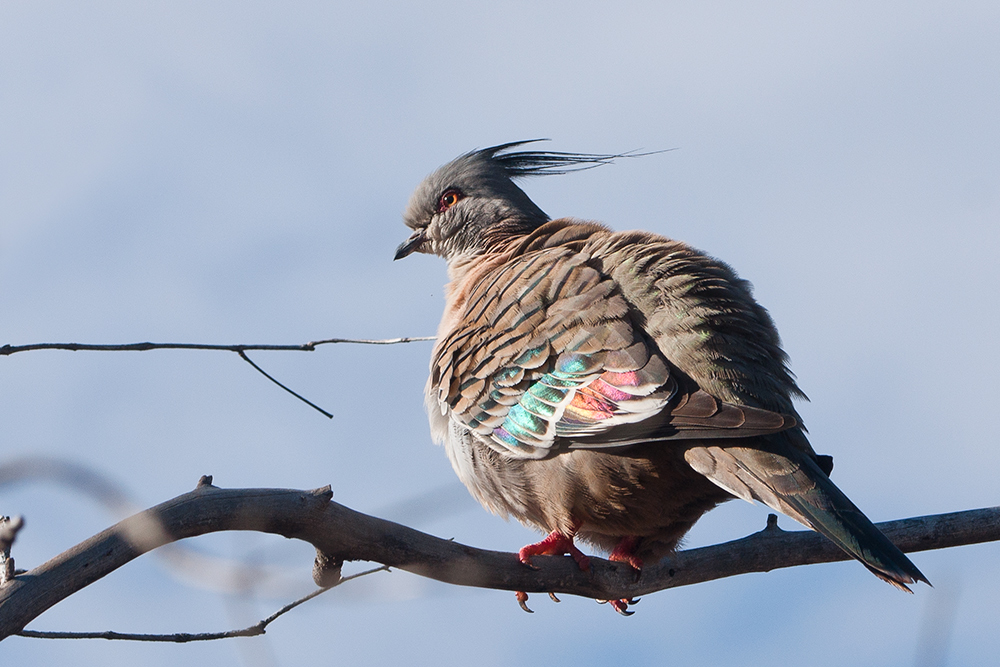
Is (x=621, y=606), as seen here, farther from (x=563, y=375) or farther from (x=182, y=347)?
(x=182, y=347)

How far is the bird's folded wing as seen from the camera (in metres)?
3.83

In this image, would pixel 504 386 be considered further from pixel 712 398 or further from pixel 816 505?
pixel 816 505

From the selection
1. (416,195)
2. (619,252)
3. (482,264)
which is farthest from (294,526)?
(416,195)

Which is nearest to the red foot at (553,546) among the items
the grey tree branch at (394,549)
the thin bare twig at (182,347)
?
the grey tree branch at (394,549)

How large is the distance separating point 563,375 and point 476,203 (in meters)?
2.50

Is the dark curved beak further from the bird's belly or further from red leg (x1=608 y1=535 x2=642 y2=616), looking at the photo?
red leg (x1=608 y1=535 x2=642 y2=616)

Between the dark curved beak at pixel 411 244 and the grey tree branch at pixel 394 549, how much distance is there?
3.27m

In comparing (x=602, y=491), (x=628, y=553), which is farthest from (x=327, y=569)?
(x=628, y=553)

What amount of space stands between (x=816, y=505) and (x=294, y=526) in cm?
193

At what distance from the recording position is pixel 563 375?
4.28m

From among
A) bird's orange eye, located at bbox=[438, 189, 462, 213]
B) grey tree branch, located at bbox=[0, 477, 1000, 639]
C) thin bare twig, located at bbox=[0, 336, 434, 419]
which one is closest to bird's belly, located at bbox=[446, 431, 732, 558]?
grey tree branch, located at bbox=[0, 477, 1000, 639]

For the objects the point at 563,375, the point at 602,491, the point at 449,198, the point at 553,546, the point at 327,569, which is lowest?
the point at 553,546

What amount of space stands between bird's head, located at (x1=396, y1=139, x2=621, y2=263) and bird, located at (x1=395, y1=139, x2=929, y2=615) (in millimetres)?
1155

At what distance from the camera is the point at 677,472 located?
400 cm
